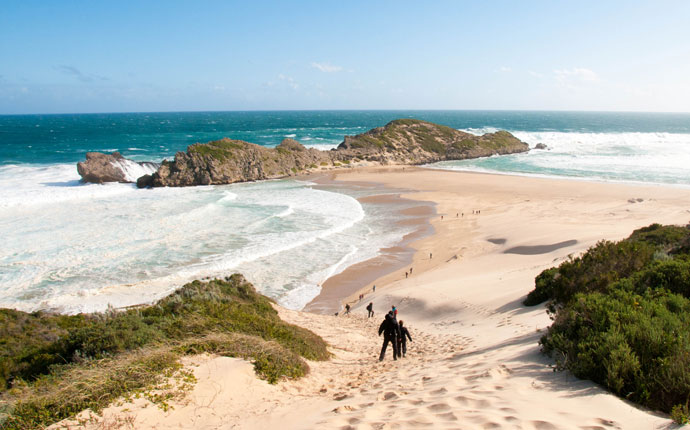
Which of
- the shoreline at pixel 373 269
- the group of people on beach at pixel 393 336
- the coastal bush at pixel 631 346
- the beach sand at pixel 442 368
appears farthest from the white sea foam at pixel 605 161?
the coastal bush at pixel 631 346

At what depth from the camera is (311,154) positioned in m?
65.1

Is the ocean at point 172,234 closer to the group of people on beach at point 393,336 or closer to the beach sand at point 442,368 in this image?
the beach sand at point 442,368

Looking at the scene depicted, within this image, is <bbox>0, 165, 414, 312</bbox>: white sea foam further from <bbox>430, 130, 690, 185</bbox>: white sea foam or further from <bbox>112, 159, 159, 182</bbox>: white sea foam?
<bbox>430, 130, 690, 185</bbox>: white sea foam

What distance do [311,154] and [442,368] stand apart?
195ft

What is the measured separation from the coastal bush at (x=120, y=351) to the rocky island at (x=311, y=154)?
136 ft

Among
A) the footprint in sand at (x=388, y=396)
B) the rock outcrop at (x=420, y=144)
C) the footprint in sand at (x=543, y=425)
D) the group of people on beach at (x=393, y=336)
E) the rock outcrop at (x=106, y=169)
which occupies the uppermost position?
the rock outcrop at (x=420, y=144)

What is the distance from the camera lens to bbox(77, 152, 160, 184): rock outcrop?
48141 mm

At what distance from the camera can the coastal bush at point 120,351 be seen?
5.36m

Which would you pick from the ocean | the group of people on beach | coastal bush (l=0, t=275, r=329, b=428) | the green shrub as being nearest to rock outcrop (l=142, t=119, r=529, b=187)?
the ocean

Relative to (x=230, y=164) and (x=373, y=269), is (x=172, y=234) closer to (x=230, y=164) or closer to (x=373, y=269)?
(x=373, y=269)

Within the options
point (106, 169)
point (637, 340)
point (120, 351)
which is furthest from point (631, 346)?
point (106, 169)

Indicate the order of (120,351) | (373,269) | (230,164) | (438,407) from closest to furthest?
1. (438,407)
2. (120,351)
3. (373,269)
4. (230,164)

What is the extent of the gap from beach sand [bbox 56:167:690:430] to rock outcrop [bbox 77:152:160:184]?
133 feet

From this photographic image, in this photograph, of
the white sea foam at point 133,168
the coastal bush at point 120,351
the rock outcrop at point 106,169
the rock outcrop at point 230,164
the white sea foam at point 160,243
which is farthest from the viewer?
the white sea foam at point 133,168
